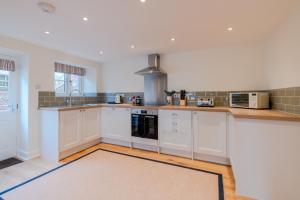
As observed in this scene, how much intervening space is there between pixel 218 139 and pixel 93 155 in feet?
7.61

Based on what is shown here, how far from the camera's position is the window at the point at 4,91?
263cm

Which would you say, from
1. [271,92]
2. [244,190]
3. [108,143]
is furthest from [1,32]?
[271,92]

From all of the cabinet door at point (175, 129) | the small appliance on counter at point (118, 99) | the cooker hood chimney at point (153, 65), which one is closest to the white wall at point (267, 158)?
the cabinet door at point (175, 129)

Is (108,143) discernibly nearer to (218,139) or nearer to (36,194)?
(36,194)

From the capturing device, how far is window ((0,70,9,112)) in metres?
2.63

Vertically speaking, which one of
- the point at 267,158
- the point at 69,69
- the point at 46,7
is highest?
the point at 46,7

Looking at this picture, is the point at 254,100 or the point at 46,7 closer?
the point at 46,7

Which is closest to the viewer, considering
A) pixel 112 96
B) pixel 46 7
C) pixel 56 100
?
pixel 46 7

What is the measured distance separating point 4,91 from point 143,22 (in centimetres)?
274

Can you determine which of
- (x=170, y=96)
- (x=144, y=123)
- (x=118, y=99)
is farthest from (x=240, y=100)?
(x=118, y=99)

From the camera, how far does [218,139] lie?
8.29 feet

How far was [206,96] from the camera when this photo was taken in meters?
3.16

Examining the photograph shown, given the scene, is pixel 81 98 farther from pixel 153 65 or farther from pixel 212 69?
pixel 212 69

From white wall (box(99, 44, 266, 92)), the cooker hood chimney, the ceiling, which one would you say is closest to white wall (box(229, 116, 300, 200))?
the ceiling
